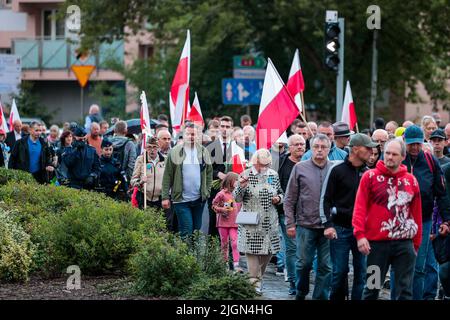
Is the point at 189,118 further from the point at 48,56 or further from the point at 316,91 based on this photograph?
the point at 48,56

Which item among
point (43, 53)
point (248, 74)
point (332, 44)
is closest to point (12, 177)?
point (332, 44)

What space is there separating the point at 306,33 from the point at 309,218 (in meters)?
22.3

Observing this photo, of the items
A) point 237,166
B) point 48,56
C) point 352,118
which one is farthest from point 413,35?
point 48,56

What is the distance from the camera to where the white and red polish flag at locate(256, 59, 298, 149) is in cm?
1508

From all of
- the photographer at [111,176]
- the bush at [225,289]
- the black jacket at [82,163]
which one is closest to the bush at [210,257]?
the bush at [225,289]

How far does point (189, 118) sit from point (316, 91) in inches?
653

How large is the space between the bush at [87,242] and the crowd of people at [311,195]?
123cm

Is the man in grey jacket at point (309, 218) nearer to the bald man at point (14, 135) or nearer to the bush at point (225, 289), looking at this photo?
the bush at point (225, 289)

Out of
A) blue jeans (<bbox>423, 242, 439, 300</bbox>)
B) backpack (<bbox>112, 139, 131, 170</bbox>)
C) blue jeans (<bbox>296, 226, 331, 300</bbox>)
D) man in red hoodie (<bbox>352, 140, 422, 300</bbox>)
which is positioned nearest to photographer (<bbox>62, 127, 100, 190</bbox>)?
backpack (<bbox>112, 139, 131, 170</bbox>)

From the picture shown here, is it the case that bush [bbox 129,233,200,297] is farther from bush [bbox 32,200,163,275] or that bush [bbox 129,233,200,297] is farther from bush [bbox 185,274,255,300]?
bush [bbox 32,200,163,275]

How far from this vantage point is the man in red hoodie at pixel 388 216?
34.0 ft

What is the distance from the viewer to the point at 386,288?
545 inches

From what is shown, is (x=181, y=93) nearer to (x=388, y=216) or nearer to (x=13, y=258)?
(x=13, y=258)

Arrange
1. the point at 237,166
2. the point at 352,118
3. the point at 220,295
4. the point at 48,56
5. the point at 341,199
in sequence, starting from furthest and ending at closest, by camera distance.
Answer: the point at 48,56 < the point at 352,118 < the point at 237,166 < the point at 341,199 < the point at 220,295
